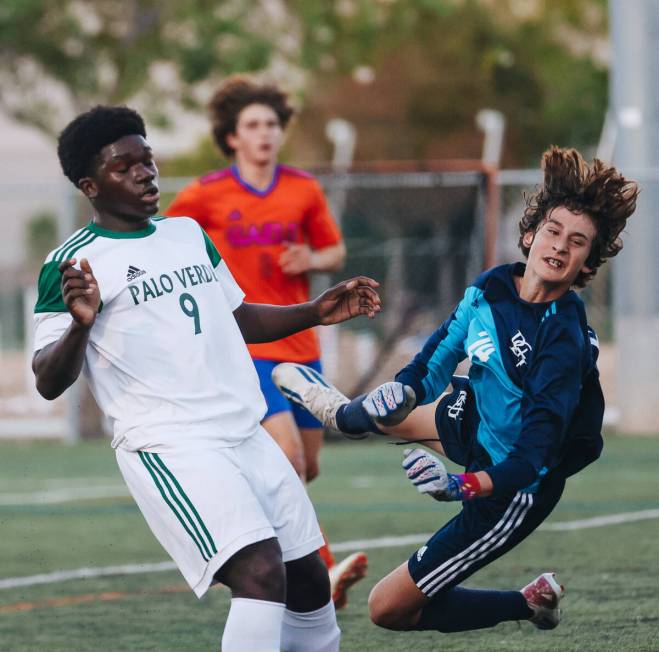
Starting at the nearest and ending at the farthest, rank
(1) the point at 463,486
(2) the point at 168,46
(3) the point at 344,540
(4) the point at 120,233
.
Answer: (1) the point at 463,486, (4) the point at 120,233, (3) the point at 344,540, (2) the point at 168,46

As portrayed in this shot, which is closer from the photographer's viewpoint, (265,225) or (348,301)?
(348,301)

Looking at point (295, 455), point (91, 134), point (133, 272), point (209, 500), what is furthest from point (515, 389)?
point (295, 455)

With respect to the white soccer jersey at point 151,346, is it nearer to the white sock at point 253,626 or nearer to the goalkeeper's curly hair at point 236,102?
the white sock at point 253,626

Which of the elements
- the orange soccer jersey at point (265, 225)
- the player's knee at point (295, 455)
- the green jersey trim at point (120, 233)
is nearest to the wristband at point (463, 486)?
the green jersey trim at point (120, 233)

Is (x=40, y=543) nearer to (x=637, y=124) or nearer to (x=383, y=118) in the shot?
(x=637, y=124)

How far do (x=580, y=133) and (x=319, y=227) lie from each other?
3582cm

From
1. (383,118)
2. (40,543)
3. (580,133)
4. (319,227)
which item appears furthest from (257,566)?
(580,133)

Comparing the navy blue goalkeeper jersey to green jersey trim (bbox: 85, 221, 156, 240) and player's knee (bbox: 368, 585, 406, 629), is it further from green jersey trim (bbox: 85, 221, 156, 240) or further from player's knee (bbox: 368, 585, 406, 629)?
green jersey trim (bbox: 85, 221, 156, 240)

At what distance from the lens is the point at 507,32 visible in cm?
4222

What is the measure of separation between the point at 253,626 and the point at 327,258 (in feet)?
10.8

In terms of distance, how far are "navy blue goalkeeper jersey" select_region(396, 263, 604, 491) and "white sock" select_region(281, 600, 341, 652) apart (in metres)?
0.73

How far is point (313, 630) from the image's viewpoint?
468 cm

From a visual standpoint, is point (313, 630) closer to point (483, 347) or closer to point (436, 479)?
point (436, 479)

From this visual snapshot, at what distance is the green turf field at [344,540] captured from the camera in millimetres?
5777
